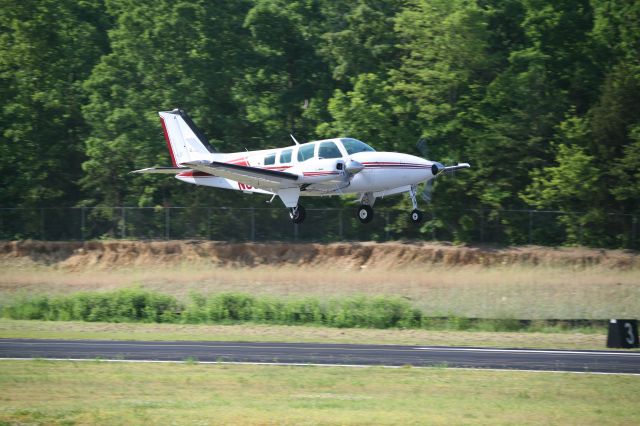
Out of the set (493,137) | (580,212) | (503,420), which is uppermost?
(493,137)

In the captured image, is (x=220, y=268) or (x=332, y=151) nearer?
(x=332, y=151)

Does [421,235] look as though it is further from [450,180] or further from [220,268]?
[220,268]

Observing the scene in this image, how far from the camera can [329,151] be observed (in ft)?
128

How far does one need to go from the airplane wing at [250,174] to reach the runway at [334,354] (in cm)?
879

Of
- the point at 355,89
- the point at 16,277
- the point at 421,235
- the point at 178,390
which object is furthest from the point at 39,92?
the point at 178,390

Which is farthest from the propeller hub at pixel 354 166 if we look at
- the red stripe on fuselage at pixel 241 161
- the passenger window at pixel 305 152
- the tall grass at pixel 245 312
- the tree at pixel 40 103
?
the tree at pixel 40 103

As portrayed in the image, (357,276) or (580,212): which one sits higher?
(580,212)

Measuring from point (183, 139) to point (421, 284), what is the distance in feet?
48.8

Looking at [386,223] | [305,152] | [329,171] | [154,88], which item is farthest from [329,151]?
[154,88]

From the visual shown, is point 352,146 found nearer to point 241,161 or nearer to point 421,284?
point 241,161

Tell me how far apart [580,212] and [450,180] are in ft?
24.0

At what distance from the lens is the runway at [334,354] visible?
89.8 feet

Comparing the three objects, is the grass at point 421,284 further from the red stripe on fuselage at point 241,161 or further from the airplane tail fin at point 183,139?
the red stripe on fuselage at point 241,161

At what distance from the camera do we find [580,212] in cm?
5150
